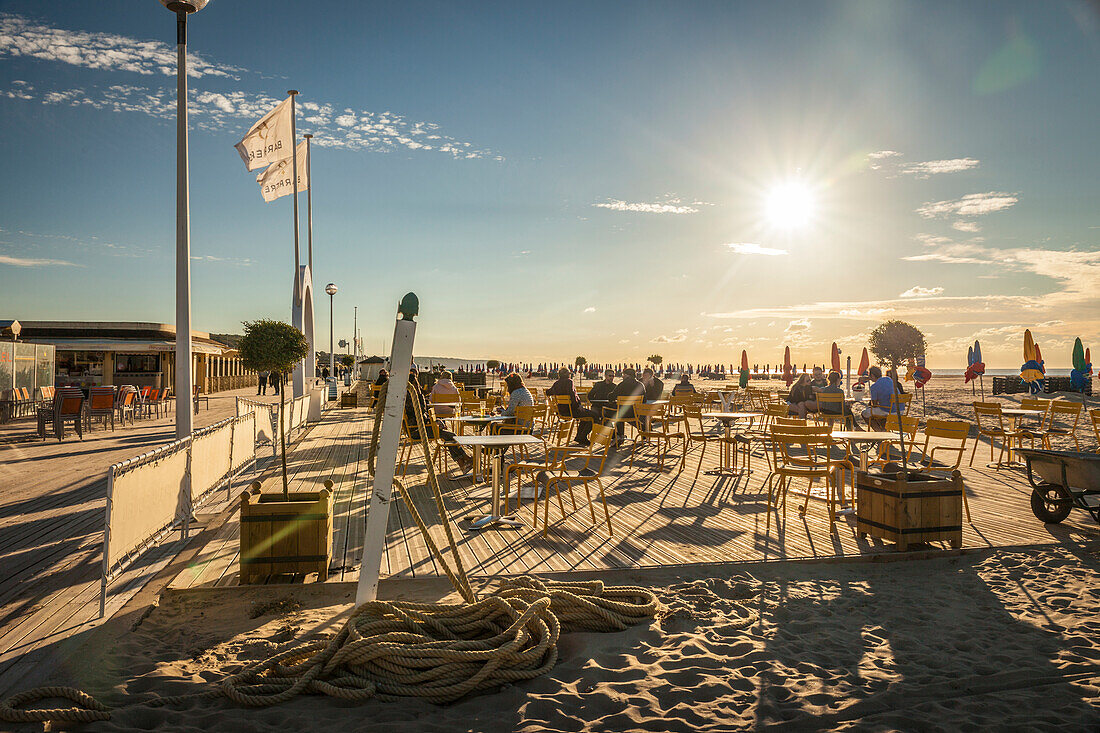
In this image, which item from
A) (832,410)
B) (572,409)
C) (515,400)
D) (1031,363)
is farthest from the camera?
(1031,363)

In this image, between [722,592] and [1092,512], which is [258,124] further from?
[1092,512]

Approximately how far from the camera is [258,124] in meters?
11.6

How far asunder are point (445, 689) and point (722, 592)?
2.07 metres

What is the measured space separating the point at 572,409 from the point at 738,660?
7566 mm

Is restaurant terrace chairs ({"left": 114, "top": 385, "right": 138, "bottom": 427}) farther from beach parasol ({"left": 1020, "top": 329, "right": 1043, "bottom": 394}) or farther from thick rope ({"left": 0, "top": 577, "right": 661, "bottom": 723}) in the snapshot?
beach parasol ({"left": 1020, "top": 329, "right": 1043, "bottom": 394})

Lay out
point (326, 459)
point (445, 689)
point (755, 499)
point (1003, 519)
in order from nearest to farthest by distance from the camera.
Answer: point (445, 689)
point (1003, 519)
point (755, 499)
point (326, 459)

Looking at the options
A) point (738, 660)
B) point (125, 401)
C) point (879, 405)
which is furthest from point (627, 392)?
point (125, 401)

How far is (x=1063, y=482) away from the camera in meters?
5.91

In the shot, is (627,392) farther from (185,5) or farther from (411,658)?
(411,658)

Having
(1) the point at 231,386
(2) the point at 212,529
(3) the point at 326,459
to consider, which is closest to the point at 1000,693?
(2) the point at 212,529

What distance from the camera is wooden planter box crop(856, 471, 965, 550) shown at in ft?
16.9

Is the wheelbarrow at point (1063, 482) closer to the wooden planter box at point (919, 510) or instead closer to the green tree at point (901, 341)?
the wooden planter box at point (919, 510)

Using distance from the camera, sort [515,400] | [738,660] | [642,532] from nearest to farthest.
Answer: [738,660], [642,532], [515,400]

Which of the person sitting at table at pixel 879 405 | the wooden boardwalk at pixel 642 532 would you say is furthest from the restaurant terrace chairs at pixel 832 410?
the wooden boardwalk at pixel 642 532
